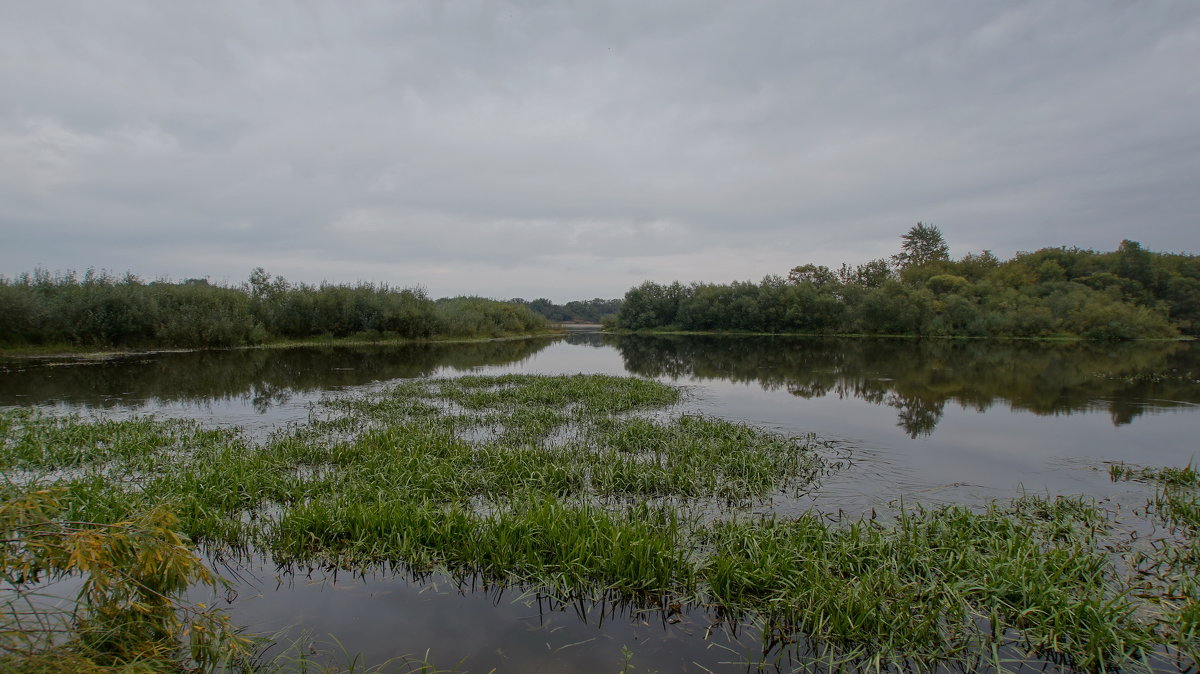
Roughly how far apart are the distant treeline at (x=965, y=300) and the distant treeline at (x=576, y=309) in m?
62.3

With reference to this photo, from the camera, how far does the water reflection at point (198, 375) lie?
1633 centimetres

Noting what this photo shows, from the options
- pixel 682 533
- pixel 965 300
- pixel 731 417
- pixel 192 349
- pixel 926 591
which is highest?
pixel 965 300

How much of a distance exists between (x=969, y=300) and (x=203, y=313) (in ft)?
273

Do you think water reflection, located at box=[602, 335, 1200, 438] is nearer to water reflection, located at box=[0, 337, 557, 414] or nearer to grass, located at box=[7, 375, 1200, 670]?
grass, located at box=[7, 375, 1200, 670]

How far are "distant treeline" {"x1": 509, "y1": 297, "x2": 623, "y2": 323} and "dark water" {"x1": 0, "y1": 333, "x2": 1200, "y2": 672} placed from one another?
4903 inches

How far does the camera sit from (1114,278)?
73438mm

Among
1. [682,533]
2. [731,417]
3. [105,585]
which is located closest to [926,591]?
[682,533]

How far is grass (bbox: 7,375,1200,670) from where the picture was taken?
4.44 meters

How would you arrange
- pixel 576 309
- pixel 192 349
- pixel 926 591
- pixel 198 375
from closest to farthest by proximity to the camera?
1. pixel 926 591
2. pixel 198 375
3. pixel 192 349
4. pixel 576 309

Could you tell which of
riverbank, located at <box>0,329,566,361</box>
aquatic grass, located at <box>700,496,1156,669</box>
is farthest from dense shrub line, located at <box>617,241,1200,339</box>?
aquatic grass, located at <box>700,496,1156,669</box>

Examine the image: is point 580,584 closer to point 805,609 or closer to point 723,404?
point 805,609

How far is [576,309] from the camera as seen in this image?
171 meters

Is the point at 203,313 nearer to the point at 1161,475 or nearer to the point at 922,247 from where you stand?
the point at 1161,475

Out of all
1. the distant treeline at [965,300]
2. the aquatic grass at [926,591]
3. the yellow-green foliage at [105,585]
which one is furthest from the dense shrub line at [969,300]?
the yellow-green foliage at [105,585]
